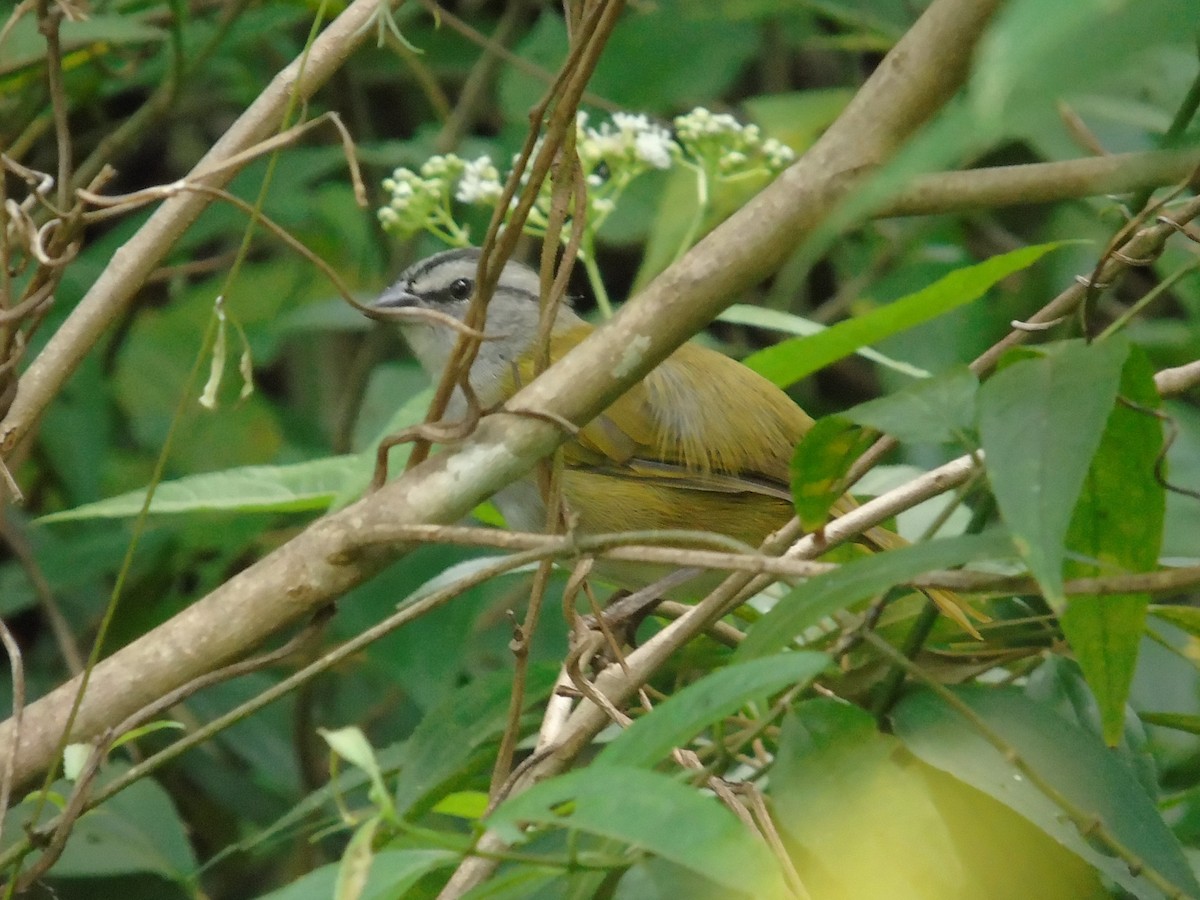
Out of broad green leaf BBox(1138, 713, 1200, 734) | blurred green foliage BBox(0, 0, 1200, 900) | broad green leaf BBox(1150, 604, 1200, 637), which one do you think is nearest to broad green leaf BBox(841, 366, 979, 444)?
blurred green foliage BBox(0, 0, 1200, 900)

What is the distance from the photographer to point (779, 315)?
78.3 inches

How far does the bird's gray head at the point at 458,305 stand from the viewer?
293cm

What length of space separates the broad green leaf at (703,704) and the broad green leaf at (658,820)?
0.14 ft

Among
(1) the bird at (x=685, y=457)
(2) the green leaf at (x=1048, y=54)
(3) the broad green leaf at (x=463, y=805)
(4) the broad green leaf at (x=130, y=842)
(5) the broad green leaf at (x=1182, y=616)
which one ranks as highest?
(2) the green leaf at (x=1048, y=54)

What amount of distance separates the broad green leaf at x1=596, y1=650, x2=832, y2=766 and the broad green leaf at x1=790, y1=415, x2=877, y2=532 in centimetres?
34

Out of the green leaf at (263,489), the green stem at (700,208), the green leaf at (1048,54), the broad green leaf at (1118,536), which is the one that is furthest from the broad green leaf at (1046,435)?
the green stem at (700,208)

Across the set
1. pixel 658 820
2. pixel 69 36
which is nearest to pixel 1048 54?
pixel 658 820

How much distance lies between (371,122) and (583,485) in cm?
225

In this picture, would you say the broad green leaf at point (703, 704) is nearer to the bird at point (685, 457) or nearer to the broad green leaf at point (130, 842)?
Answer: the broad green leaf at point (130, 842)

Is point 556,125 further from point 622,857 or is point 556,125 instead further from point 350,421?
point 350,421

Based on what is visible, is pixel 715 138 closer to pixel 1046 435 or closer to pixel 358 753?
pixel 1046 435

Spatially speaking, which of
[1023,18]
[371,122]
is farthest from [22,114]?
[1023,18]

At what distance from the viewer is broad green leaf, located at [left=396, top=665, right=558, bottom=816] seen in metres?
1.55

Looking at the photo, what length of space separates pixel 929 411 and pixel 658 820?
46cm
